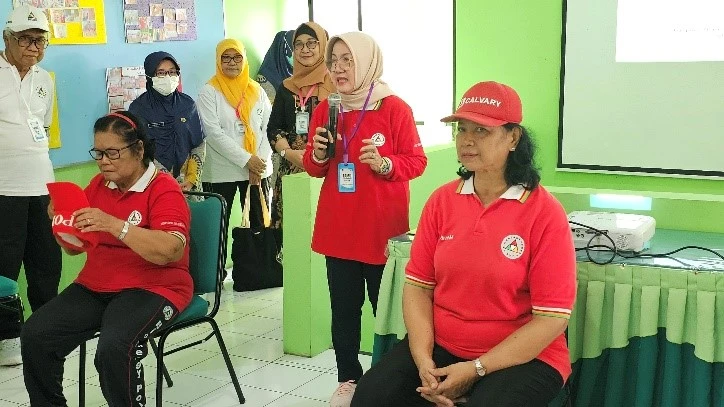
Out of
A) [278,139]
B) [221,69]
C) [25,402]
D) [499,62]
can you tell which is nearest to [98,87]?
[221,69]

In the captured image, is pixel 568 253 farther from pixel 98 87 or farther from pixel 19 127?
pixel 98 87

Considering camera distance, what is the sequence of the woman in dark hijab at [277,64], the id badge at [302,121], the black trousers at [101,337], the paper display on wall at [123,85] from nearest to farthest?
the black trousers at [101,337]
the id badge at [302,121]
the paper display on wall at [123,85]
the woman in dark hijab at [277,64]

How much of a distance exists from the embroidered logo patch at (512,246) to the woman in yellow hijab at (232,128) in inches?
111

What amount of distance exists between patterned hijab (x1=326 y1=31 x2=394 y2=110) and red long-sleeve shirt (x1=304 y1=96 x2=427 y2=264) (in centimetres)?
3

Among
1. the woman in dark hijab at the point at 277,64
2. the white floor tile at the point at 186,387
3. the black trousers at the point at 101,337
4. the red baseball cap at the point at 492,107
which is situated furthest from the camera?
the woman in dark hijab at the point at 277,64

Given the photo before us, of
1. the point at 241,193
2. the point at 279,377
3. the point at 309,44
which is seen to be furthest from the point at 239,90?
the point at 279,377

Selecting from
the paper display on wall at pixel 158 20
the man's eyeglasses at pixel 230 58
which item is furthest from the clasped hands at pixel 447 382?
the paper display on wall at pixel 158 20

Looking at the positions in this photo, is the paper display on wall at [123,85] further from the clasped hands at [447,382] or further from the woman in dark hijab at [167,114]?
the clasped hands at [447,382]

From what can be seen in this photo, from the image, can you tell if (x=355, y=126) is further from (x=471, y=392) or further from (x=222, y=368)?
(x=222, y=368)

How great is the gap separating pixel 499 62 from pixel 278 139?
2053 mm

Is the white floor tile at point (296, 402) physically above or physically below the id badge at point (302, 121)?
below

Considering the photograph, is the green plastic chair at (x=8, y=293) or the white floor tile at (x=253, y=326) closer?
the green plastic chair at (x=8, y=293)

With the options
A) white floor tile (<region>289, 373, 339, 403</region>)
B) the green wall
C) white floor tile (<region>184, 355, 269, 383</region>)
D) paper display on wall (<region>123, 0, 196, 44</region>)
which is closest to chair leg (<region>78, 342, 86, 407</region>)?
white floor tile (<region>184, 355, 269, 383</region>)

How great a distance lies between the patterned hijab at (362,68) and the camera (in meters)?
2.77
